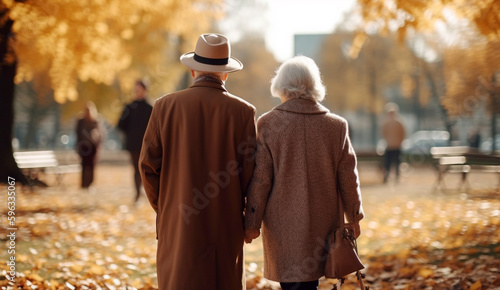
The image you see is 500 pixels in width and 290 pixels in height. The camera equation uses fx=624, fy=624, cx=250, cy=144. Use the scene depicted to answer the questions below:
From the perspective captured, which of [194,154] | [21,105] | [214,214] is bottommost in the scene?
[21,105]

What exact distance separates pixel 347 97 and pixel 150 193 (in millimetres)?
33093

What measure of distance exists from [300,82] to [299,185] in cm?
70

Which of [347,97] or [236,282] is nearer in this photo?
[236,282]

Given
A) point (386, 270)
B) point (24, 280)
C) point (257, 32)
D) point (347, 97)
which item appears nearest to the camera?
point (24, 280)

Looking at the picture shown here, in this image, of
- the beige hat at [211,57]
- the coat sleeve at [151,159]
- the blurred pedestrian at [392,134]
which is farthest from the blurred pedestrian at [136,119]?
the blurred pedestrian at [392,134]

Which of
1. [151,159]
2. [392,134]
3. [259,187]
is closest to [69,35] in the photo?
[151,159]

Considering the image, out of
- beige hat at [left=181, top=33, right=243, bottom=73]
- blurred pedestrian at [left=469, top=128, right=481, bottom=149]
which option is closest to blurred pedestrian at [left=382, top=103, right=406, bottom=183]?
blurred pedestrian at [left=469, top=128, right=481, bottom=149]

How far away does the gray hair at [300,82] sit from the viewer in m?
4.24

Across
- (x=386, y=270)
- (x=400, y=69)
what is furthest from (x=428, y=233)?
(x=400, y=69)

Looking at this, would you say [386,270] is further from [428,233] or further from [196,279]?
[196,279]

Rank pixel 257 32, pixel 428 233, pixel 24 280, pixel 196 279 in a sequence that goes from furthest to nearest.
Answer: pixel 257 32 → pixel 428 233 → pixel 24 280 → pixel 196 279

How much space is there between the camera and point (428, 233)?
8.77 metres

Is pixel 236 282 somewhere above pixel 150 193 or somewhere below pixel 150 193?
below

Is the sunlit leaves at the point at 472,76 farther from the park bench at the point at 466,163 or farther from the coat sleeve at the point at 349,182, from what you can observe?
the coat sleeve at the point at 349,182
